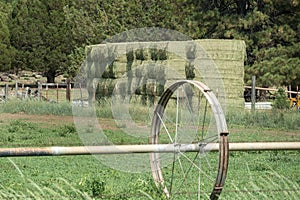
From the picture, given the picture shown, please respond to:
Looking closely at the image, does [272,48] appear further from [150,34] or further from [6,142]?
[6,142]

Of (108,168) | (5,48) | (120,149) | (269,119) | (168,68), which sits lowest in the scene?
(108,168)

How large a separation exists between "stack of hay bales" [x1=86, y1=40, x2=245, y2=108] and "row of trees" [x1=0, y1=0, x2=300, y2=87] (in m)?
5.79

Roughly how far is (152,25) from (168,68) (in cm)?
1407

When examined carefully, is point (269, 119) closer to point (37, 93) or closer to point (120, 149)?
point (120, 149)

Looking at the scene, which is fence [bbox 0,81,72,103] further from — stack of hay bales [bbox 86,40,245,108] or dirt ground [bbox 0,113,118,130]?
dirt ground [bbox 0,113,118,130]

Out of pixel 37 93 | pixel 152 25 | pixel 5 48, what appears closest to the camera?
pixel 37 93

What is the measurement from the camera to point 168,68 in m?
21.8

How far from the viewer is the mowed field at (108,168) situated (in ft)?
17.8

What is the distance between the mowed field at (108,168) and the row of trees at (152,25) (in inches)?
379

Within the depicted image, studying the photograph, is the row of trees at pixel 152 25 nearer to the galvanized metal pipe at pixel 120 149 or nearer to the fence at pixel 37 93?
the fence at pixel 37 93

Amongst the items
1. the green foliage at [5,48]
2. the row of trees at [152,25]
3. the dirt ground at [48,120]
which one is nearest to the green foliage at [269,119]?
the dirt ground at [48,120]

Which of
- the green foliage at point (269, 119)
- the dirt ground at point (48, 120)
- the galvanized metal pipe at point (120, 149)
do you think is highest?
the galvanized metal pipe at point (120, 149)

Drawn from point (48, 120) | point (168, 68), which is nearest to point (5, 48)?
point (168, 68)

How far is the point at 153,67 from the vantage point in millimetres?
21031
